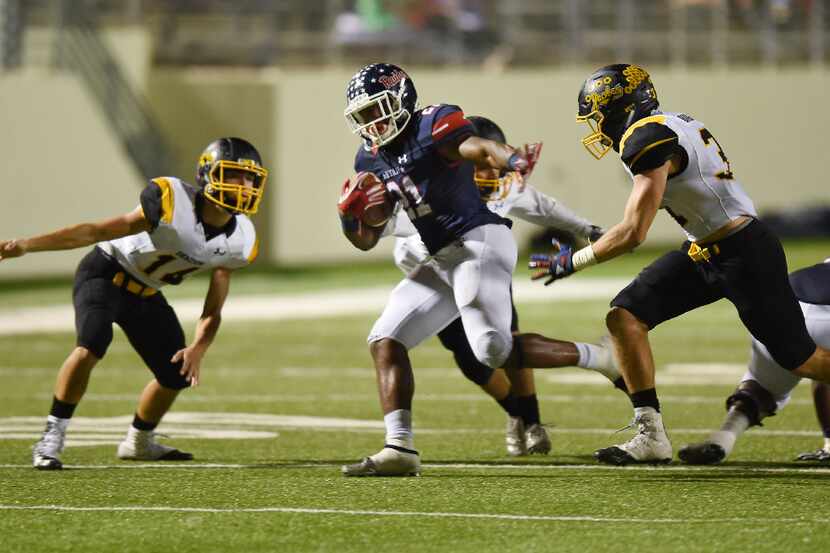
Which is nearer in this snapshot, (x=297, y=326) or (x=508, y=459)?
(x=508, y=459)

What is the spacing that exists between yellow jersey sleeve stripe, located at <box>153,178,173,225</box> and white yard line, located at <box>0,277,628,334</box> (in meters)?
7.28

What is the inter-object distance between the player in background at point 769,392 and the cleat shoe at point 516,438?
78 centimetres

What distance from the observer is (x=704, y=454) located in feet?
21.6

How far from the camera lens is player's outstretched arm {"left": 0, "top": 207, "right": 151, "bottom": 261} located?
6418 mm

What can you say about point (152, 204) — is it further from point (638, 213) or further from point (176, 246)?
point (638, 213)

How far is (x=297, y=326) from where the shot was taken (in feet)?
46.6

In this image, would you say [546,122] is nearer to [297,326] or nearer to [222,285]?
[297,326]

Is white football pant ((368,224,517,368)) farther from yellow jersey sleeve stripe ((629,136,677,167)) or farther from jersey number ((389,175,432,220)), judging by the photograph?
yellow jersey sleeve stripe ((629,136,677,167))

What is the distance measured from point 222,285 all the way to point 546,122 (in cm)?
1849

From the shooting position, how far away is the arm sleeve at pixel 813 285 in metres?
6.61

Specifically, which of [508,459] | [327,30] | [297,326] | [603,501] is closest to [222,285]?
[508,459]

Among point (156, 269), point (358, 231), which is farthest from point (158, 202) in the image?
point (358, 231)

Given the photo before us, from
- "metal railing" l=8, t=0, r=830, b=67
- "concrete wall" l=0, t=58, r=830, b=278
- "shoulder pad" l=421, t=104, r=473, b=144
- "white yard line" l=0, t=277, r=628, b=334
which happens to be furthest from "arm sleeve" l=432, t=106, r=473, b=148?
"metal railing" l=8, t=0, r=830, b=67

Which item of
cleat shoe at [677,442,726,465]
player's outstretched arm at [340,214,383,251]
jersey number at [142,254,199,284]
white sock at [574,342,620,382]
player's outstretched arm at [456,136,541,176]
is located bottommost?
cleat shoe at [677,442,726,465]
